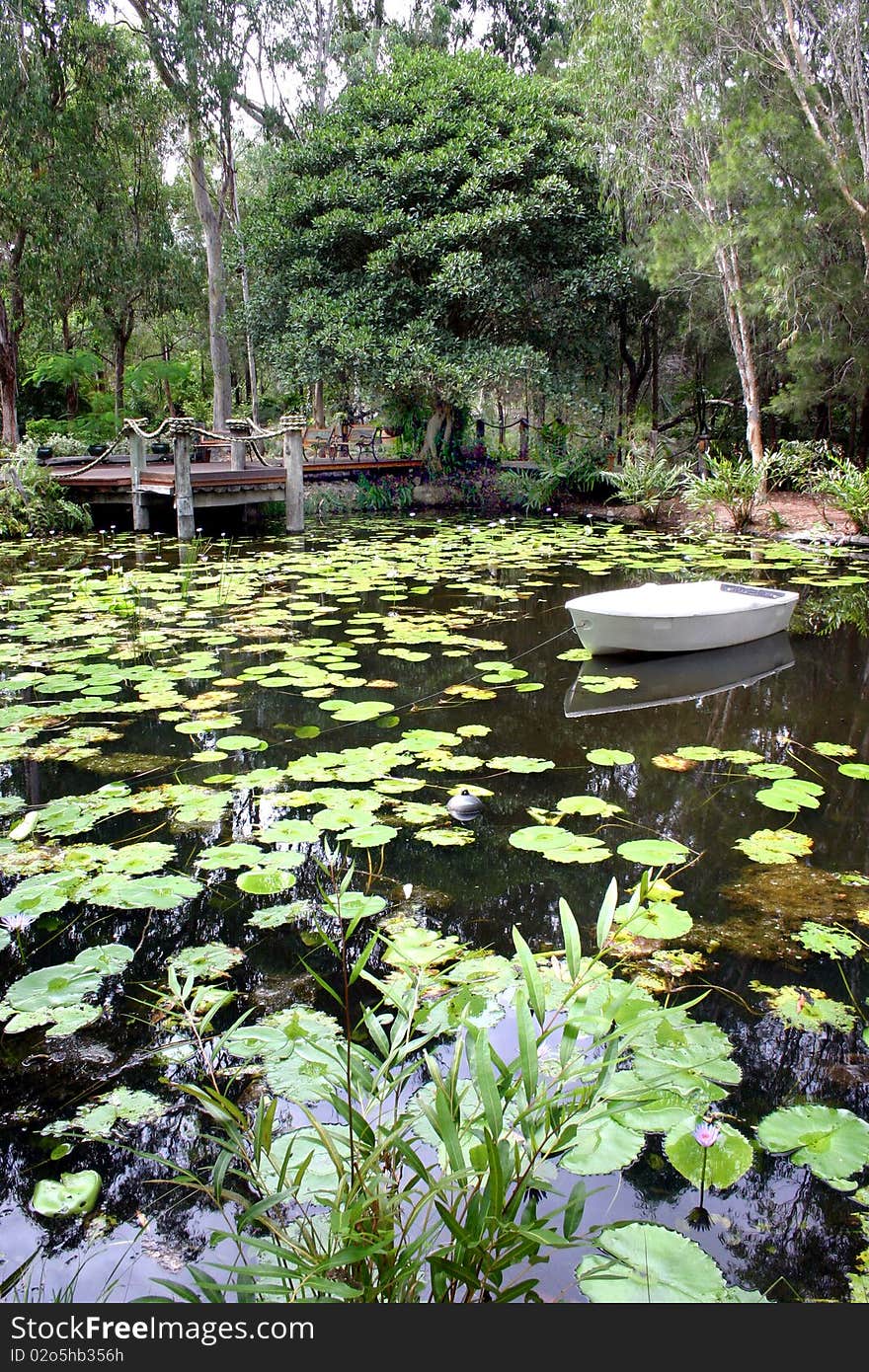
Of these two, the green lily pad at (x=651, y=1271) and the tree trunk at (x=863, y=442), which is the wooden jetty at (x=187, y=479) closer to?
the tree trunk at (x=863, y=442)

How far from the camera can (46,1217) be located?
5.39ft

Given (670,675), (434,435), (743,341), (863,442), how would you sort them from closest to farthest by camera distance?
(670,675), (743,341), (863,442), (434,435)

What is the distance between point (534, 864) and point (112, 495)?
10.5 metres

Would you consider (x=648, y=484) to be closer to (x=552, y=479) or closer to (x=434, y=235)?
(x=552, y=479)

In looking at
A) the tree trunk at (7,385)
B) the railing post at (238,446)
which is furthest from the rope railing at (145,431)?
the tree trunk at (7,385)

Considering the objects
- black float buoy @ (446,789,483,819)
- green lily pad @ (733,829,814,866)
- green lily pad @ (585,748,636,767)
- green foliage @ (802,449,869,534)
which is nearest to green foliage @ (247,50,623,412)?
green foliage @ (802,449,869,534)

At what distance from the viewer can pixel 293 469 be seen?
36.6ft

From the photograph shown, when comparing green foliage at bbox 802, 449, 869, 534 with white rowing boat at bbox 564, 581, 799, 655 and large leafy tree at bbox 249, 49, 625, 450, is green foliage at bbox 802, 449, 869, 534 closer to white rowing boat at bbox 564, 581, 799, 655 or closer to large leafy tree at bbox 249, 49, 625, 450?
white rowing boat at bbox 564, 581, 799, 655

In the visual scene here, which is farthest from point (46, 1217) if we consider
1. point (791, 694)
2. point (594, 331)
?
point (594, 331)

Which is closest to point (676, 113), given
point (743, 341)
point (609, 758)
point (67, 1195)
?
point (743, 341)

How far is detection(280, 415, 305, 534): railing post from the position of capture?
1100 centimetres

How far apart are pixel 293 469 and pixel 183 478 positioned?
4.98 ft

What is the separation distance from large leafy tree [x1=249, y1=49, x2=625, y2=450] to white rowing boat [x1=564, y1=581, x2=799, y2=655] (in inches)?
313

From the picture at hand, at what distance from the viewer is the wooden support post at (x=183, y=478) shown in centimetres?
984
